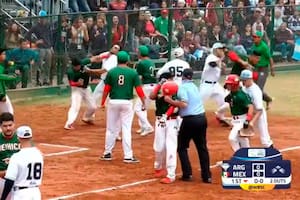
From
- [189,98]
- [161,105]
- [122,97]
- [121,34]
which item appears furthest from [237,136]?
[121,34]

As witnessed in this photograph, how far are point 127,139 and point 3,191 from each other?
659cm

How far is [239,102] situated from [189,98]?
1.10 metres

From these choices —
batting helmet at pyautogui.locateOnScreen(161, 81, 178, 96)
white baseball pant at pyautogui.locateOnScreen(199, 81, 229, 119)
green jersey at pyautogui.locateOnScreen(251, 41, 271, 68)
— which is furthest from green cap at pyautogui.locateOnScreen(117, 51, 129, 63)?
green jersey at pyautogui.locateOnScreen(251, 41, 271, 68)

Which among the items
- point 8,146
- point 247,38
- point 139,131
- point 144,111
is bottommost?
point 139,131

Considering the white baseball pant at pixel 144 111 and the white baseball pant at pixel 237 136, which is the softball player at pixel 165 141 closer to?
the white baseball pant at pixel 237 136

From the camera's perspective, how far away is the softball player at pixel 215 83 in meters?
22.0

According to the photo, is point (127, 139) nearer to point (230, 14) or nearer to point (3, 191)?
point (3, 191)

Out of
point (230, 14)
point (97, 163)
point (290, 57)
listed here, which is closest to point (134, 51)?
point (230, 14)

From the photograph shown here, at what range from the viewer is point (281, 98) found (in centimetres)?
2725

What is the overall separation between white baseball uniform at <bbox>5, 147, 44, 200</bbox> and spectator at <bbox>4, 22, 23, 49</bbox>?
16.8 metres

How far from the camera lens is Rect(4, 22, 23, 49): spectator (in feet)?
89.9

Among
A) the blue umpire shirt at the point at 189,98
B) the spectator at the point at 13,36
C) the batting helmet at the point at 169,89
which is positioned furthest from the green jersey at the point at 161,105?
the spectator at the point at 13,36

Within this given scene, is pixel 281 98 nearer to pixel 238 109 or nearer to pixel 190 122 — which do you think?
pixel 238 109

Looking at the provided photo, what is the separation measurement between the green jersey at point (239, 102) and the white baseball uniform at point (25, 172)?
19.7 ft
